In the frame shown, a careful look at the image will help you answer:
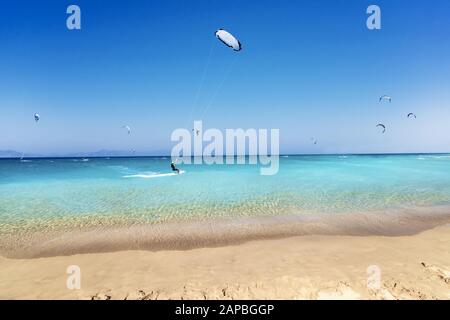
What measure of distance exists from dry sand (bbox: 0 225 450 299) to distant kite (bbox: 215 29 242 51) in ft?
25.4

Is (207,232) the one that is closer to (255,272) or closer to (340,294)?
(255,272)

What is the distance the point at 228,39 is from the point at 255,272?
366 inches

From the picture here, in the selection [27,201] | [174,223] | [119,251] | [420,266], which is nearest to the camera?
[420,266]

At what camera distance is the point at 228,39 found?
11742mm

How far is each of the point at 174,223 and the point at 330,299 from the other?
685cm

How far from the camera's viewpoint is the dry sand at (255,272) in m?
5.12

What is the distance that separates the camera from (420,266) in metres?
6.22

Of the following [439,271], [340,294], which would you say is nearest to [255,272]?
[340,294]

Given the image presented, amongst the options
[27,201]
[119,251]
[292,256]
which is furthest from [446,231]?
[27,201]

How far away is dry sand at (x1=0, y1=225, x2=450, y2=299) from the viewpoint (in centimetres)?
512

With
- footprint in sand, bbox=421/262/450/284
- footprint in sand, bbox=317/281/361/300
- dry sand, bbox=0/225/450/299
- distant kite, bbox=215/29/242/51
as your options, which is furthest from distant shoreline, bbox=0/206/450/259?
distant kite, bbox=215/29/242/51

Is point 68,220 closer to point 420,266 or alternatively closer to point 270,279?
point 270,279
